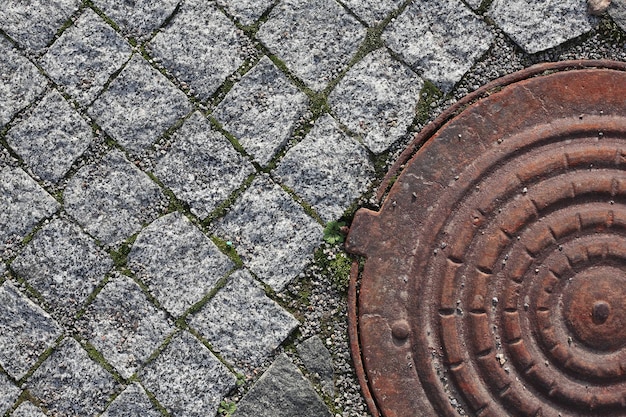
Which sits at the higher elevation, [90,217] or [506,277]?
[506,277]

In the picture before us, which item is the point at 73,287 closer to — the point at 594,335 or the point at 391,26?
the point at 391,26

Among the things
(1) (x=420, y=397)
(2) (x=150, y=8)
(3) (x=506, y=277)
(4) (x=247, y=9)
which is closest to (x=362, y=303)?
(1) (x=420, y=397)

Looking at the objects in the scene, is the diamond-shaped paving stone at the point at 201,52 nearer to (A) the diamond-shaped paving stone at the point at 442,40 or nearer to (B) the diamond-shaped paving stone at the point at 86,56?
(B) the diamond-shaped paving stone at the point at 86,56

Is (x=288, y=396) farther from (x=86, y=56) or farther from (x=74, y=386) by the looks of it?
(x=86, y=56)

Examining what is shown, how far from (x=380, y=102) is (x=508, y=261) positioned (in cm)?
80

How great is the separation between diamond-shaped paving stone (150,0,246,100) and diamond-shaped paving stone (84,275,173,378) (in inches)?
33.9

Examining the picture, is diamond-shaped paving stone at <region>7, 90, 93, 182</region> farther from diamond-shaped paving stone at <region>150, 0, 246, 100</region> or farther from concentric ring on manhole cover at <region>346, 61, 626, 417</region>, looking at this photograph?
concentric ring on manhole cover at <region>346, 61, 626, 417</region>

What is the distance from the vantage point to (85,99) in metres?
2.30

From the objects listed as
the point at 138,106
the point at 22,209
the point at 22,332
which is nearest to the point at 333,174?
the point at 138,106

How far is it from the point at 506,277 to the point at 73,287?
171 centimetres

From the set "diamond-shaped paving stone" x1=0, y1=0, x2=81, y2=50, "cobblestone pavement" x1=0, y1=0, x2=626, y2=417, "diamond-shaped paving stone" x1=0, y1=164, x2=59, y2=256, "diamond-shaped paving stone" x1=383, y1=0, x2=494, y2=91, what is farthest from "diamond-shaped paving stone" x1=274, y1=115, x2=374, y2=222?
"diamond-shaped paving stone" x1=0, y1=0, x2=81, y2=50

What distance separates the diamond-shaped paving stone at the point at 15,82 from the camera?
2.30 m

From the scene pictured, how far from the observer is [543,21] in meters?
2.26

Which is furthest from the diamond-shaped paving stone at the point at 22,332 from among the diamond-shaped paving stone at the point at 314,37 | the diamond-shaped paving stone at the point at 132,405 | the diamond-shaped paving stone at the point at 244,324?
the diamond-shaped paving stone at the point at 314,37
